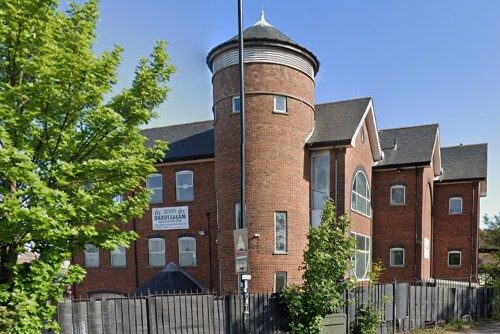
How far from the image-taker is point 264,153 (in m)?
14.2

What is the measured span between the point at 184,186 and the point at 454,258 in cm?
1723

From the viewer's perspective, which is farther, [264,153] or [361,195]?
[361,195]

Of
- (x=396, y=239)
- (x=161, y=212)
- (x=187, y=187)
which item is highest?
(x=187, y=187)

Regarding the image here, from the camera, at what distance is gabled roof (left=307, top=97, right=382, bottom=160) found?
614 inches

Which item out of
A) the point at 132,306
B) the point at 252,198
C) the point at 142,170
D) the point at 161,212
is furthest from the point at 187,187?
the point at 142,170

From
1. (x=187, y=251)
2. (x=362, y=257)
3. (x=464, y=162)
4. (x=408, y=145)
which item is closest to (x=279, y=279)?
(x=187, y=251)

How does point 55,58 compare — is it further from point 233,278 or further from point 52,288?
point 233,278

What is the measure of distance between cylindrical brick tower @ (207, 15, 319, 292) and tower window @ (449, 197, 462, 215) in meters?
13.3

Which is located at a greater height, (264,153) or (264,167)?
(264,153)

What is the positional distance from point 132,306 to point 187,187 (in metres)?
→ 9.91

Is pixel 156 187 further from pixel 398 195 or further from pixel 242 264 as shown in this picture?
pixel 398 195

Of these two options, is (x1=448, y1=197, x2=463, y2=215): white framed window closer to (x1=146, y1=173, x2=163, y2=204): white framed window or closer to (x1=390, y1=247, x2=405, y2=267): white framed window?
(x1=390, y1=247, x2=405, y2=267): white framed window

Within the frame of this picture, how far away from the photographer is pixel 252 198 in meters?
14.0

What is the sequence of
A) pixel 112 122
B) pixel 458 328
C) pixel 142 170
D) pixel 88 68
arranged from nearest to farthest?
pixel 88 68
pixel 112 122
pixel 142 170
pixel 458 328
